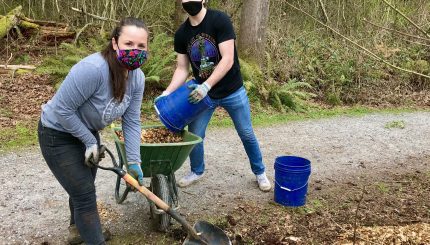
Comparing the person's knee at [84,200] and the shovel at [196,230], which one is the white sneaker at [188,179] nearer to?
the shovel at [196,230]

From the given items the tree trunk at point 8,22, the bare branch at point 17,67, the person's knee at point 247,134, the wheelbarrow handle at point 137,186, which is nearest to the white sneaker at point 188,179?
the person's knee at point 247,134

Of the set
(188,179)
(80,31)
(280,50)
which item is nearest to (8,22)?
(80,31)

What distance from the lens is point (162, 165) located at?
11.9 feet

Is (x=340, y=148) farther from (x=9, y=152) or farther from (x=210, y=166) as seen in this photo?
(x=9, y=152)

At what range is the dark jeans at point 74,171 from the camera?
2.83 m

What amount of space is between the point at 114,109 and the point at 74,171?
447 mm

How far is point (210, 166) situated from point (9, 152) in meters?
2.45

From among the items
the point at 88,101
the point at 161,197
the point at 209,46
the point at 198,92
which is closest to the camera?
the point at 88,101

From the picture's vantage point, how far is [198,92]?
3.87 meters

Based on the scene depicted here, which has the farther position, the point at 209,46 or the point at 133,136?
the point at 209,46

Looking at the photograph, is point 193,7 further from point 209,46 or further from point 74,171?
point 74,171

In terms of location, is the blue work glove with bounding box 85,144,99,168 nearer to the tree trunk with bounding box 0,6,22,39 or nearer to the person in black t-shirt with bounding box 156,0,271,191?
the person in black t-shirt with bounding box 156,0,271,191

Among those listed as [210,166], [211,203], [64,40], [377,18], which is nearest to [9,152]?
[210,166]

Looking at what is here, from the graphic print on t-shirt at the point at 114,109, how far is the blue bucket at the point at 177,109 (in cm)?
96
